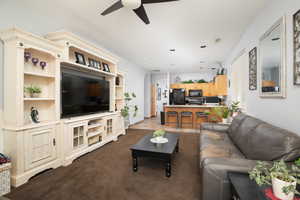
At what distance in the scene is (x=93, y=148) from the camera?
10.0 feet

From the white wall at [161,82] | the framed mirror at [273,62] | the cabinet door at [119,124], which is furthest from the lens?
the white wall at [161,82]

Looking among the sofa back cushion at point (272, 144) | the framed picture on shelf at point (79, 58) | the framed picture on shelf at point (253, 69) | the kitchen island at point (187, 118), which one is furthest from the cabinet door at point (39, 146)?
the kitchen island at point (187, 118)

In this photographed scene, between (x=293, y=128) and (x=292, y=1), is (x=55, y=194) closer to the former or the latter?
(x=293, y=128)

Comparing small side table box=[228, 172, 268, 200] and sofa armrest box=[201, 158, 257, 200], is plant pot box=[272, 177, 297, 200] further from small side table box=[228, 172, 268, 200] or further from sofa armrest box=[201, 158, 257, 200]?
sofa armrest box=[201, 158, 257, 200]

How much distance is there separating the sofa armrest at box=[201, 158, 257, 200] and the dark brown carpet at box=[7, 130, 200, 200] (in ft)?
1.48

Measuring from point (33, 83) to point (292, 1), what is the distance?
3769 millimetres

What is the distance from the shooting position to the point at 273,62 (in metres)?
1.89

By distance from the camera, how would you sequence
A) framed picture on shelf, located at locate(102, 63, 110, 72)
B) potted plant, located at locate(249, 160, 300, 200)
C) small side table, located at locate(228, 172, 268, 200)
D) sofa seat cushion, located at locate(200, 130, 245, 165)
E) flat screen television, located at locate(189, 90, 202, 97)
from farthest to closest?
flat screen television, located at locate(189, 90, 202, 97) → framed picture on shelf, located at locate(102, 63, 110, 72) → sofa seat cushion, located at locate(200, 130, 245, 165) → small side table, located at locate(228, 172, 268, 200) → potted plant, located at locate(249, 160, 300, 200)

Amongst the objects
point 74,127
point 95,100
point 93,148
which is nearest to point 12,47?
point 74,127

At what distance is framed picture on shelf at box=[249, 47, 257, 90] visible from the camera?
250cm

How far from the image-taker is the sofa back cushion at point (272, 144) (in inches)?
48.8

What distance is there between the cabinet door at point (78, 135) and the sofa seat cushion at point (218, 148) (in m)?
2.28

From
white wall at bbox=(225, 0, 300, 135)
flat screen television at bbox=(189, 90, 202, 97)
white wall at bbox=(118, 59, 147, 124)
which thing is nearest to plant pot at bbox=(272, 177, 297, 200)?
white wall at bbox=(225, 0, 300, 135)

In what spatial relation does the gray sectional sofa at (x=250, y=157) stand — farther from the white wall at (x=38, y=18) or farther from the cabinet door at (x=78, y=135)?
the white wall at (x=38, y=18)
